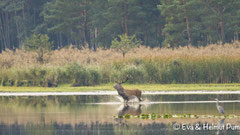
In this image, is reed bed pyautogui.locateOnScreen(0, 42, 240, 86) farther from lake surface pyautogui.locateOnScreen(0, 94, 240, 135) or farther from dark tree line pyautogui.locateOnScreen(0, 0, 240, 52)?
dark tree line pyautogui.locateOnScreen(0, 0, 240, 52)

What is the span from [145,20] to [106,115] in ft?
164

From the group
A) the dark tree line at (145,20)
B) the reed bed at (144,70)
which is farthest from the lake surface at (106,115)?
the dark tree line at (145,20)

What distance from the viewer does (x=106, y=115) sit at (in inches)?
755

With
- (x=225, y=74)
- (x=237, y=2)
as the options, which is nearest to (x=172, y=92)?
(x=225, y=74)

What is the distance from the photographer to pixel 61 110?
70.2 ft

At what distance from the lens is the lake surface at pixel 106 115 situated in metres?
15.3

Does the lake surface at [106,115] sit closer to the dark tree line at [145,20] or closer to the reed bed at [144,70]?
the reed bed at [144,70]

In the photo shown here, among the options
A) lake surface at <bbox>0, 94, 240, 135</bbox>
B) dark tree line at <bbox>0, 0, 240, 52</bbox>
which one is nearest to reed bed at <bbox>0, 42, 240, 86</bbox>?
lake surface at <bbox>0, 94, 240, 135</bbox>

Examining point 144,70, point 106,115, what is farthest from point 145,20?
point 106,115

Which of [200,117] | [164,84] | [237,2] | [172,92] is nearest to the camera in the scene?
[200,117]

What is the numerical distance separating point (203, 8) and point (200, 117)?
48177mm

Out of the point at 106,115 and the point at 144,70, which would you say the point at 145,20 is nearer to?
the point at 144,70

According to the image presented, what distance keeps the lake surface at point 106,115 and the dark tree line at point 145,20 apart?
31467 mm

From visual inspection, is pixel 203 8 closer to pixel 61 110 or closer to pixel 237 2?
pixel 237 2
